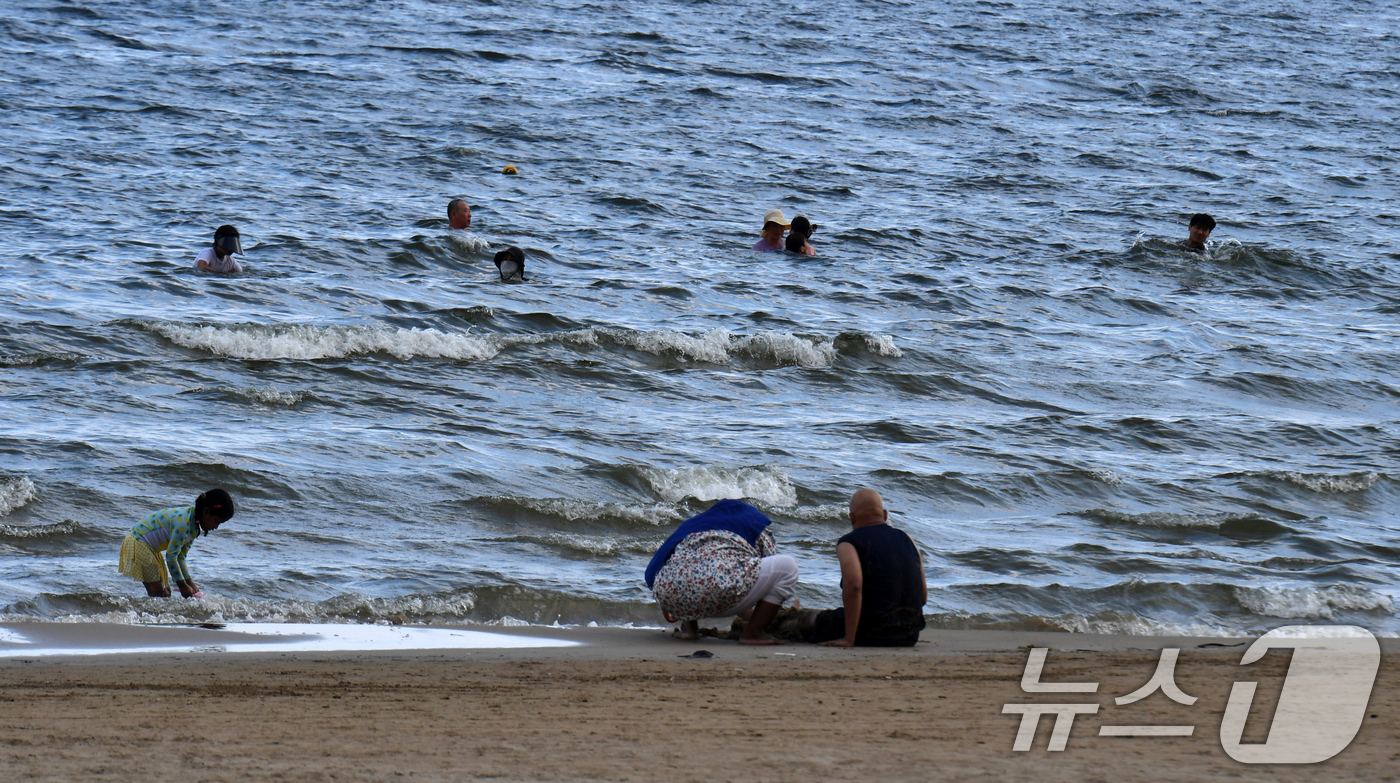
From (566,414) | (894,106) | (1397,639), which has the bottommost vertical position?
(566,414)

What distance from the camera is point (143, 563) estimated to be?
7266mm

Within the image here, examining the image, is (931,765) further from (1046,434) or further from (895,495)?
(1046,434)

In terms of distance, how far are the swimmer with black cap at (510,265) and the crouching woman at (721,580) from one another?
1022cm

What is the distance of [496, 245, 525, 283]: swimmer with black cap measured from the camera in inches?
663

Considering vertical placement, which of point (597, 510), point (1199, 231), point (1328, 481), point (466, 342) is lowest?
point (466, 342)

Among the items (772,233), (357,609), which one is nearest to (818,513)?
(357,609)

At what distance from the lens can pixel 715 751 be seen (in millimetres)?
4117

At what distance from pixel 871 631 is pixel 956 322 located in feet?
32.9

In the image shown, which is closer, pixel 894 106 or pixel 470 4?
pixel 894 106

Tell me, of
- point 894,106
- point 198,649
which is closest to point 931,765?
point 198,649

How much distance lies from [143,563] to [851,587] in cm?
357

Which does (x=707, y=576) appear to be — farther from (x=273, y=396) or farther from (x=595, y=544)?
(x=273, y=396)

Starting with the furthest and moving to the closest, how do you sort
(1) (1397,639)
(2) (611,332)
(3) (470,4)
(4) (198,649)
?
(3) (470,4), (2) (611,332), (1) (1397,639), (4) (198,649)

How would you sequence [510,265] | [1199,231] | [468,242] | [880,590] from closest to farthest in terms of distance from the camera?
1. [880,590]
2. [510,265]
3. [468,242]
4. [1199,231]
